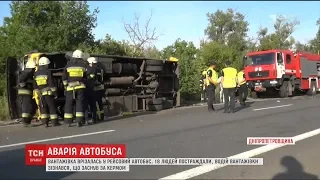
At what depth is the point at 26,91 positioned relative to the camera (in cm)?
1058

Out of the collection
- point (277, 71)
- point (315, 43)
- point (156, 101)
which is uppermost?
point (315, 43)

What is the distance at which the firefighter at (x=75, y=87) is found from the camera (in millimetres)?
10086

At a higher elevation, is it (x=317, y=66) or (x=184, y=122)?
(x=317, y=66)

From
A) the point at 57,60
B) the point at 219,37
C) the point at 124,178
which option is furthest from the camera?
the point at 219,37

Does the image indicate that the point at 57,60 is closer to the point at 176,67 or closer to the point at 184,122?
the point at 184,122

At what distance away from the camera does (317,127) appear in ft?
31.3

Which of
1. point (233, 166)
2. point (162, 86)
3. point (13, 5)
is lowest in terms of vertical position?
point (233, 166)

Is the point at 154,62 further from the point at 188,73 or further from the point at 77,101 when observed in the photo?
the point at 188,73

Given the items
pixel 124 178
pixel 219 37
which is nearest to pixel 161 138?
pixel 124 178

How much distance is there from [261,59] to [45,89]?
49.5 ft

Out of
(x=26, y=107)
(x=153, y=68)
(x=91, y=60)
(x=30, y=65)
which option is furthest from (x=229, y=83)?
(x=26, y=107)

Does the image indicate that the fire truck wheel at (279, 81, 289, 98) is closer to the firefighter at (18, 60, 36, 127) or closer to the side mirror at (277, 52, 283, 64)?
the side mirror at (277, 52, 283, 64)

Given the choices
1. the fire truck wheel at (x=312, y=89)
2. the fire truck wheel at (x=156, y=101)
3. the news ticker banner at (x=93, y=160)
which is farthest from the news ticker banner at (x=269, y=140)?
the fire truck wheel at (x=312, y=89)

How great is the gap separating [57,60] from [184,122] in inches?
166
